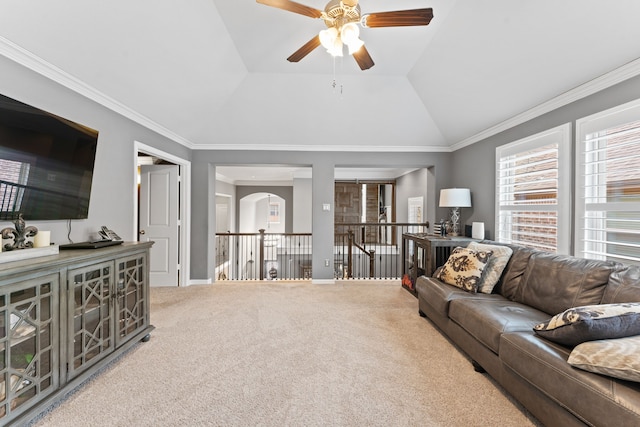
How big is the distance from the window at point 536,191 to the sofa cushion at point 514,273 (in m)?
0.40

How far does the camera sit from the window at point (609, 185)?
2.21m

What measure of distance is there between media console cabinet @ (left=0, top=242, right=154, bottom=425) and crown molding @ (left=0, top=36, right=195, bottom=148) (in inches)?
57.9

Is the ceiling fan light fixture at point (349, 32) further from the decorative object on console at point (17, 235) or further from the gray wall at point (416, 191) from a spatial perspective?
the gray wall at point (416, 191)

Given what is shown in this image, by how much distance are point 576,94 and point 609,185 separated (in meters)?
0.91

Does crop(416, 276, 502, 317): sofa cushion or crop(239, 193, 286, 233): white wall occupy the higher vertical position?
crop(239, 193, 286, 233): white wall

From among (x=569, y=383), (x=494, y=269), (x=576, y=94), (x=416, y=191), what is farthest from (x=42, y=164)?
(x=416, y=191)

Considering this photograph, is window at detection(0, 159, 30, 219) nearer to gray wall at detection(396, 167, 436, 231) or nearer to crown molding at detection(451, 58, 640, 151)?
crown molding at detection(451, 58, 640, 151)

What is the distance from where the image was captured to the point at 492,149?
3.89 m

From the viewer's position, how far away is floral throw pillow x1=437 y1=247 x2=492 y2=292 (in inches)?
110

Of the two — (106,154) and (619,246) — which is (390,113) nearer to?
(619,246)

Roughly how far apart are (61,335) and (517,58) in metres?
4.35

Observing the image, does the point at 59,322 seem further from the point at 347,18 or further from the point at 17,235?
the point at 347,18

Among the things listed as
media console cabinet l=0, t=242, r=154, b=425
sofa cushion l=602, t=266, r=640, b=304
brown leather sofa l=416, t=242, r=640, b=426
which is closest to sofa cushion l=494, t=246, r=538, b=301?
brown leather sofa l=416, t=242, r=640, b=426

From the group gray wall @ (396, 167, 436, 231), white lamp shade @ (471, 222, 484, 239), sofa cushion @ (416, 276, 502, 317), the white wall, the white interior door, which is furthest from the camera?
the white wall
